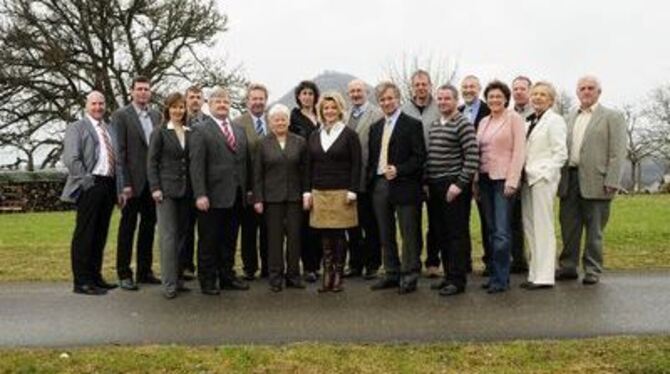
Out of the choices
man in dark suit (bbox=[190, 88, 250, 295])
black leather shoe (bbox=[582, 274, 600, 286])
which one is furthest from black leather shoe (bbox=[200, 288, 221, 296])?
black leather shoe (bbox=[582, 274, 600, 286])

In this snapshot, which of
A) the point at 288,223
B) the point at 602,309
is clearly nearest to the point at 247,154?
the point at 288,223

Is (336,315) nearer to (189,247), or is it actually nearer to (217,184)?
(217,184)

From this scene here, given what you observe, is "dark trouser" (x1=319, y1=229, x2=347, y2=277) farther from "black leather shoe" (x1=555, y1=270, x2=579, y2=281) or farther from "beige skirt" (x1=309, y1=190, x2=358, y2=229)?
"black leather shoe" (x1=555, y1=270, x2=579, y2=281)

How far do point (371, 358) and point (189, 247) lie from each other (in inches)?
152

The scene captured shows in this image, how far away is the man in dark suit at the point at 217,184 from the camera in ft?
25.8

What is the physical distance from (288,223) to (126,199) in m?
1.62

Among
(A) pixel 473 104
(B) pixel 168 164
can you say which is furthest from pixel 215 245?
(A) pixel 473 104

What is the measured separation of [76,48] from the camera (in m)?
31.6

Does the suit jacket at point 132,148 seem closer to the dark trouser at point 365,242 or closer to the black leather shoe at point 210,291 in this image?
the black leather shoe at point 210,291

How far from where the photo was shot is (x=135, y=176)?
8.22 meters

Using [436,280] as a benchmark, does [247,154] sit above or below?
above

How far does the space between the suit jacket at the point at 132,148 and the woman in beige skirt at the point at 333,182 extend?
1.67 m

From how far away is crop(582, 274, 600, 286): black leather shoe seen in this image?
801cm

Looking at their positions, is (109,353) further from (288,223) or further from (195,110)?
(195,110)
